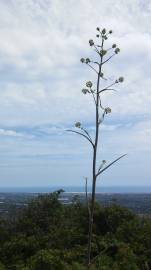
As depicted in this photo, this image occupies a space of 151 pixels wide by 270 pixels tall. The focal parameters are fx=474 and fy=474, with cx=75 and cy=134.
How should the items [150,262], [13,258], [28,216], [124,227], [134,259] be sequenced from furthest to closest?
[28,216] → [124,227] → [13,258] → [150,262] → [134,259]

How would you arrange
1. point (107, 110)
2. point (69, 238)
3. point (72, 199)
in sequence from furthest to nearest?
point (72, 199) < point (69, 238) < point (107, 110)

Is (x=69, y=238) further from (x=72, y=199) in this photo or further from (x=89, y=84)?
(x=89, y=84)

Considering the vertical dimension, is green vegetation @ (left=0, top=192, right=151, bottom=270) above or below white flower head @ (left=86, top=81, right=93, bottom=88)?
below

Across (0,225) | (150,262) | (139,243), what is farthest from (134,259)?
(0,225)

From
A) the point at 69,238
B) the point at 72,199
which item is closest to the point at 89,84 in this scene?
the point at 69,238

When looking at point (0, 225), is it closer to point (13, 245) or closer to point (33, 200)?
point (33, 200)

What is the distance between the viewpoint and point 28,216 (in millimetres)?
26500

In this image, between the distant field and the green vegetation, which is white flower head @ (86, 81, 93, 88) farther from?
the green vegetation

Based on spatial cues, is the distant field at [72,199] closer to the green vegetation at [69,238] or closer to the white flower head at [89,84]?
the green vegetation at [69,238]

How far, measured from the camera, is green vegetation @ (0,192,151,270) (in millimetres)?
16391

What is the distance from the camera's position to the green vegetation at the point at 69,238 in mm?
16391

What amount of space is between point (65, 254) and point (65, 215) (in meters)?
8.74

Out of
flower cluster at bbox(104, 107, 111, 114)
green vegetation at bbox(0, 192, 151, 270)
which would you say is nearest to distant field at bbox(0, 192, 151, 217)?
green vegetation at bbox(0, 192, 151, 270)

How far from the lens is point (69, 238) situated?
21188 millimetres
